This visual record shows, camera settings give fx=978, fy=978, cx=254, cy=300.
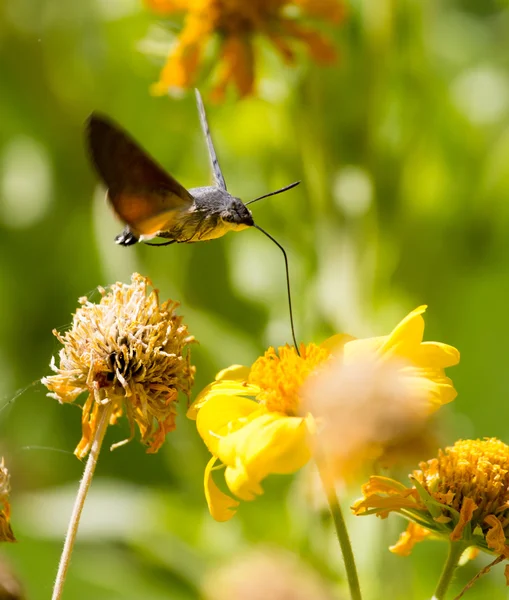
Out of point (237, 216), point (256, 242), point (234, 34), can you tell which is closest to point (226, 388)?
point (237, 216)

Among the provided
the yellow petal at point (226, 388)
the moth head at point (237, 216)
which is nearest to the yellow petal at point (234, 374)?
the yellow petal at point (226, 388)

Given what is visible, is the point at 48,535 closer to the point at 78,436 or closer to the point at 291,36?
the point at 78,436

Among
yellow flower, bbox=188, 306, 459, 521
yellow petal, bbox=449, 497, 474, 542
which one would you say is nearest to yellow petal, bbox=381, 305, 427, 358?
yellow flower, bbox=188, 306, 459, 521

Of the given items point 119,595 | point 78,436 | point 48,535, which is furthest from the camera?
point 78,436

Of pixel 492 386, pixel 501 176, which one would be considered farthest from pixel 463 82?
pixel 492 386

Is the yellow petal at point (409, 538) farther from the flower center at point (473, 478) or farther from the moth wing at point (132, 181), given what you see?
the moth wing at point (132, 181)
